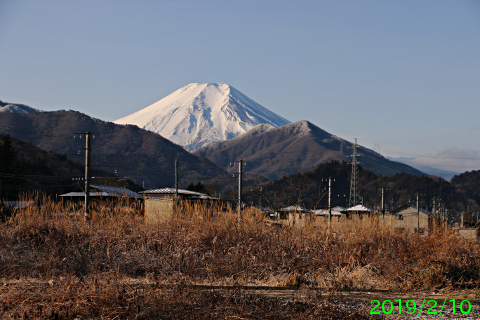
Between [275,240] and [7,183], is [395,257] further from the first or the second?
[7,183]

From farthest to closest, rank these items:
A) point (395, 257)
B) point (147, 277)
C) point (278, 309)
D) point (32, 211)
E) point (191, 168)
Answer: point (191, 168) < point (32, 211) < point (395, 257) < point (147, 277) < point (278, 309)

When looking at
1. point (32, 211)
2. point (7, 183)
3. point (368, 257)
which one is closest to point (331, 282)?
point (368, 257)

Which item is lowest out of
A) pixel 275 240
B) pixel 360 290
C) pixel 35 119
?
pixel 360 290

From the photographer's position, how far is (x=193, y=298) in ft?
25.8

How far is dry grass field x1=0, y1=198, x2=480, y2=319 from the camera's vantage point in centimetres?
748

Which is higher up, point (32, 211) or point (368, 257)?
point (32, 211)

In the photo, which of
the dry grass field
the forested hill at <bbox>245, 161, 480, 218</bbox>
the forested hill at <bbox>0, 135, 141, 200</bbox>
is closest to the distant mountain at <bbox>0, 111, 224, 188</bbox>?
the forested hill at <bbox>245, 161, 480, 218</bbox>

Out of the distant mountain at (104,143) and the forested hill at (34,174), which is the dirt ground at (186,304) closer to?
the forested hill at (34,174)

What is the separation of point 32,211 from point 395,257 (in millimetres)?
10393

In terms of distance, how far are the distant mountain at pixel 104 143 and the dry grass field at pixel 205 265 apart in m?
130

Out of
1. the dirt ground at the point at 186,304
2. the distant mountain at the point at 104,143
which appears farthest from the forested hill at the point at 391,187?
the dirt ground at the point at 186,304

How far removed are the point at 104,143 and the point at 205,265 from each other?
168 meters

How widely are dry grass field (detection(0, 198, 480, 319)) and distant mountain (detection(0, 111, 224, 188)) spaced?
130 metres

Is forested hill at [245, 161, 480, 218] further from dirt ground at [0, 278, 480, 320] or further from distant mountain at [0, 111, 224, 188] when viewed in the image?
dirt ground at [0, 278, 480, 320]
